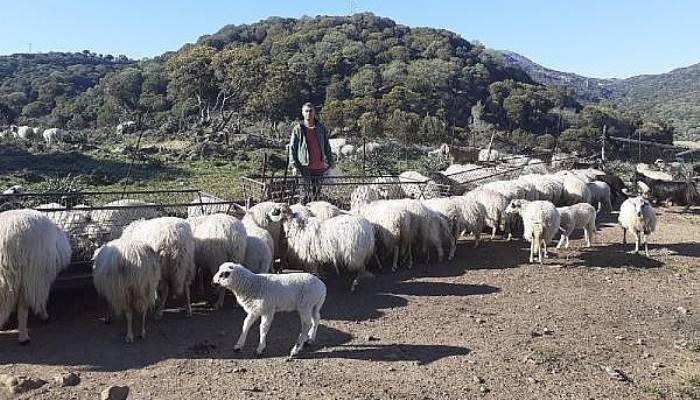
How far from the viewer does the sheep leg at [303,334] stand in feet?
19.7

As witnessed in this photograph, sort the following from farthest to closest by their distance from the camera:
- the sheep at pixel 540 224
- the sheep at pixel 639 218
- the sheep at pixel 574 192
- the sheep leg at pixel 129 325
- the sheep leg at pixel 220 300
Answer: the sheep at pixel 574 192 → the sheep at pixel 639 218 → the sheep at pixel 540 224 → the sheep leg at pixel 220 300 → the sheep leg at pixel 129 325

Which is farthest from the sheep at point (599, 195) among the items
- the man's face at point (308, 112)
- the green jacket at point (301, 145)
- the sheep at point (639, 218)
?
the man's face at point (308, 112)

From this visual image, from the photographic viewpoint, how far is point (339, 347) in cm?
639

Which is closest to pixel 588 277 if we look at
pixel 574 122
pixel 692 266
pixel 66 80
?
pixel 692 266

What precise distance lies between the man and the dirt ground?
3.01 m

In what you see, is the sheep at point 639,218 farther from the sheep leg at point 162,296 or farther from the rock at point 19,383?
the rock at point 19,383

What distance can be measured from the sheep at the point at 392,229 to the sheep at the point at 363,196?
2131mm

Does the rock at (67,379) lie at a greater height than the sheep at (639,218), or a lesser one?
lesser

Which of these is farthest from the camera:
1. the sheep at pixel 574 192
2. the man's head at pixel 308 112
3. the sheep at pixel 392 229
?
the sheep at pixel 574 192

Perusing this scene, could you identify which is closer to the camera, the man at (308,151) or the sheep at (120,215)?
the sheep at (120,215)

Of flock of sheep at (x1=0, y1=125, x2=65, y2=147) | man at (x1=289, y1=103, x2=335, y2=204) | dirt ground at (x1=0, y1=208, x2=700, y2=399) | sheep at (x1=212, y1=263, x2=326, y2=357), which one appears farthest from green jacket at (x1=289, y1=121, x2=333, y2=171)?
flock of sheep at (x1=0, y1=125, x2=65, y2=147)

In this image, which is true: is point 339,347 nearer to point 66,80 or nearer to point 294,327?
point 294,327

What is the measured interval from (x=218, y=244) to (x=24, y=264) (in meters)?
2.40

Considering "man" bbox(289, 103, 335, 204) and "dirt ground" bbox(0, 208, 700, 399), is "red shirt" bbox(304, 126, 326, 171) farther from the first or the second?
"dirt ground" bbox(0, 208, 700, 399)
